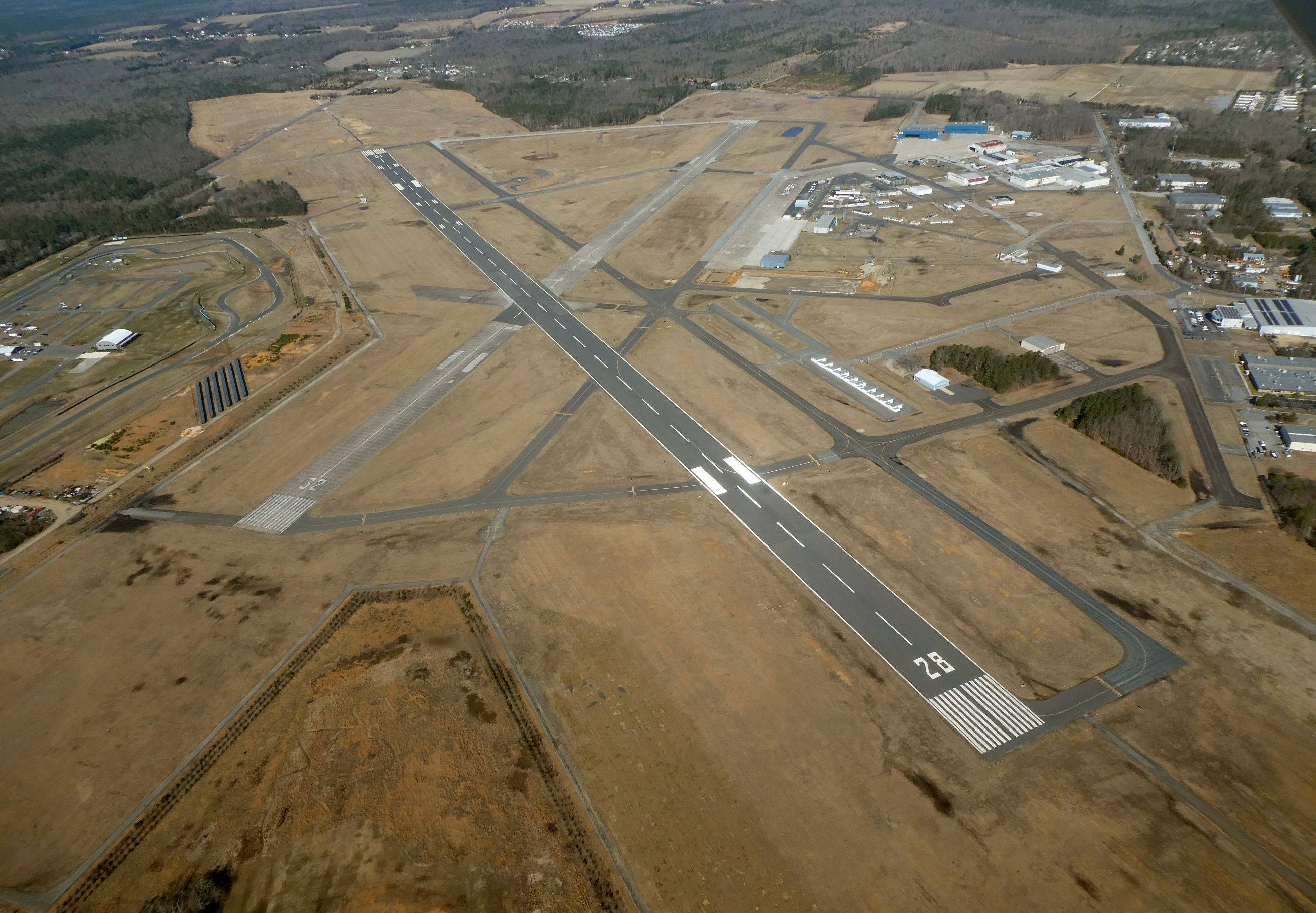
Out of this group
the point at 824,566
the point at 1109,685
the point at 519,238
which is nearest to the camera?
the point at 1109,685

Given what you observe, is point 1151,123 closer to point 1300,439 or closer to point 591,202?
point 1300,439

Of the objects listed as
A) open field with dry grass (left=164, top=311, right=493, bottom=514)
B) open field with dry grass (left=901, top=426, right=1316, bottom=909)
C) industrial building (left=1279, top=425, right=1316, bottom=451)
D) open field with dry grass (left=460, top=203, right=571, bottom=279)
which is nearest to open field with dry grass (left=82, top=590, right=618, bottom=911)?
open field with dry grass (left=164, top=311, right=493, bottom=514)

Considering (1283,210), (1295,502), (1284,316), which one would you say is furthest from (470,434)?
(1283,210)

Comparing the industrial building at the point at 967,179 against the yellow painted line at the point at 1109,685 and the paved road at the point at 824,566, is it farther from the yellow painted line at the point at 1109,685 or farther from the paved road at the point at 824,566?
the yellow painted line at the point at 1109,685

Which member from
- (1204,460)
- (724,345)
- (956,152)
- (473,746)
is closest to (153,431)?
(473,746)

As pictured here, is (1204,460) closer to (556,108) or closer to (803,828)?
(803,828)
